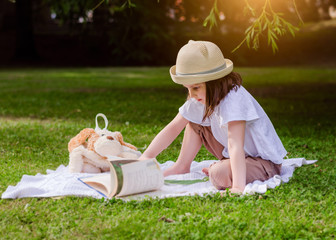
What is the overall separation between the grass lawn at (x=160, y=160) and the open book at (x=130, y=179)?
112mm

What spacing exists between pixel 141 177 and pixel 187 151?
69cm

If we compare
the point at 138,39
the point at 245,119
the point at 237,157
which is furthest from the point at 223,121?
the point at 138,39

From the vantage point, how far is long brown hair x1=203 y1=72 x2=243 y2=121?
3266 millimetres

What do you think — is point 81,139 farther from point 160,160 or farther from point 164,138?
point 160,160

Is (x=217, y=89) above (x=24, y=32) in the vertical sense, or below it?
above

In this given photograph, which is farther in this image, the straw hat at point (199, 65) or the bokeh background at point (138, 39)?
the bokeh background at point (138, 39)

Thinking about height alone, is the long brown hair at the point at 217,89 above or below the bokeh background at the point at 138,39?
above

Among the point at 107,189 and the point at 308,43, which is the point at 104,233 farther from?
the point at 308,43

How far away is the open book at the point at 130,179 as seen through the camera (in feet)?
10.0

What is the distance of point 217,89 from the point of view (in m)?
3.27

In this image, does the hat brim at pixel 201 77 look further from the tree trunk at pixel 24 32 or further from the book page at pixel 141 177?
the tree trunk at pixel 24 32

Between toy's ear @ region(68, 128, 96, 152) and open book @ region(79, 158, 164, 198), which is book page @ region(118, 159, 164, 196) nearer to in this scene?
open book @ region(79, 158, 164, 198)

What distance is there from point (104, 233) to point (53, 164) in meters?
1.81

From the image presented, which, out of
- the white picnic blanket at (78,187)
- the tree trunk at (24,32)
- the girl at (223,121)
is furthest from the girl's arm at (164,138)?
the tree trunk at (24,32)
